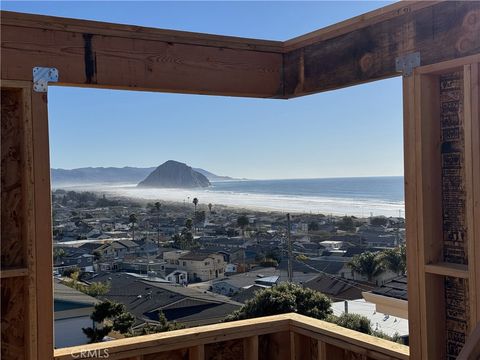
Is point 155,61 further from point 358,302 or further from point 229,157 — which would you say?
point 229,157

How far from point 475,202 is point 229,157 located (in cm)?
4682

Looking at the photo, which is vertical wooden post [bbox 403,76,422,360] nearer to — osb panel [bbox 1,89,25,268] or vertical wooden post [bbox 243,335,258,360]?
vertical wooden post [bbox 243,335,258,360]

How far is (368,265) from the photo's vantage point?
16.2 metres

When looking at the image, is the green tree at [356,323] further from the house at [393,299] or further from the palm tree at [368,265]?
the palm tree at [368,265]

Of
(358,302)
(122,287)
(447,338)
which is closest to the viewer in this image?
(447,338)

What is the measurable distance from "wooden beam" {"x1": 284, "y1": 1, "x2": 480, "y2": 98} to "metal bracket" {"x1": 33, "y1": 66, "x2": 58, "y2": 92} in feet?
4.51

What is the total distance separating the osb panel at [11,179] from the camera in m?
2.22

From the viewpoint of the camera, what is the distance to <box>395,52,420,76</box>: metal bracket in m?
2.16

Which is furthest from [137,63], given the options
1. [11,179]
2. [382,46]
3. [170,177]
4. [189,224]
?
[170,177]

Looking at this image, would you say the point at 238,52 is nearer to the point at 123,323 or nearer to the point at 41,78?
the point at 41,78

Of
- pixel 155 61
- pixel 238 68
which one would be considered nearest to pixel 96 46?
pixel 155 61

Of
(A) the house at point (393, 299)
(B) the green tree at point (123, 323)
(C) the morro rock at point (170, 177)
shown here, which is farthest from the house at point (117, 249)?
(A) the house at point (393, 299)

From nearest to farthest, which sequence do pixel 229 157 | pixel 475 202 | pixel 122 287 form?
pixel 475 202, pixel 122 287, pixel 229 157

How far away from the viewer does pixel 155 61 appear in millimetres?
2451
